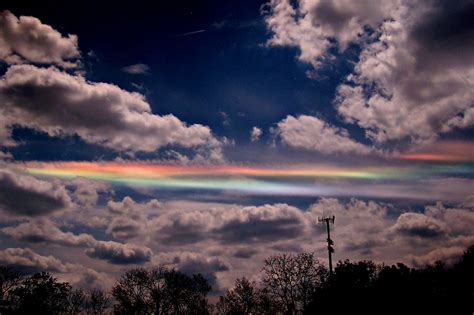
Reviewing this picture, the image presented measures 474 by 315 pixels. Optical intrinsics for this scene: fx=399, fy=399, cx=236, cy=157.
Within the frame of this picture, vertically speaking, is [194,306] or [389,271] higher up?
[389,271]

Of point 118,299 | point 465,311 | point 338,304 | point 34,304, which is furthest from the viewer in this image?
point 118,299

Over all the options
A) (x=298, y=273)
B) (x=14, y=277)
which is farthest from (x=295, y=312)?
(x=14, y=277)

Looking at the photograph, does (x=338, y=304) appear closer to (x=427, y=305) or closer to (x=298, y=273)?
(x=427, y=305)

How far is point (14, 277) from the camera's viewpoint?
6166cm

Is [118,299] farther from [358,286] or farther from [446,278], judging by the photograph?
[446,278]

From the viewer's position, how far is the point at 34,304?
58.2 metres

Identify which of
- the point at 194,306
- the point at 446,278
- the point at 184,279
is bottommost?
the point at 194,306

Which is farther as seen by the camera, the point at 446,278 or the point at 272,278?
the point at 272,278

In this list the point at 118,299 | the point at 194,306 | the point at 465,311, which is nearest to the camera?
the point at 465,311

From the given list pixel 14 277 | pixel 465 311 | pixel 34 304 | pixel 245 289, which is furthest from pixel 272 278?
pixel 14 277

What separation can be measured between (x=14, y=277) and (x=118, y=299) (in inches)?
651

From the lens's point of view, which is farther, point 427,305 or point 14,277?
point 14,277

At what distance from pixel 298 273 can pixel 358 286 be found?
17295mm

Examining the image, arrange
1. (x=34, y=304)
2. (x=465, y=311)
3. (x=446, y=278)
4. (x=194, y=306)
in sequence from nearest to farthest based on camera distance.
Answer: (x=465, y=311) → (x=446, y=278) → (x=34, y=304) → (x=194, y=306)
